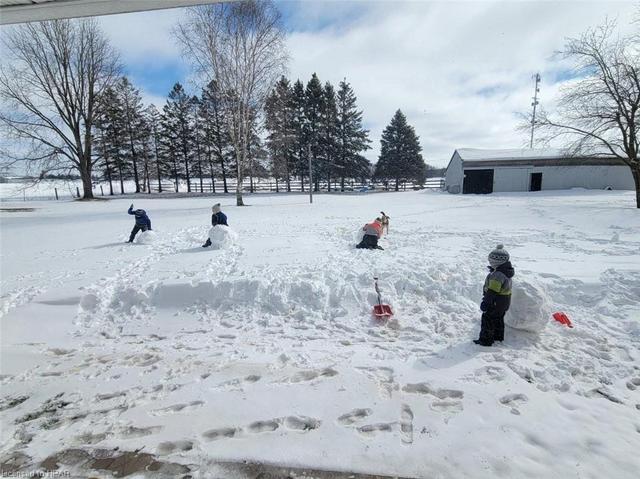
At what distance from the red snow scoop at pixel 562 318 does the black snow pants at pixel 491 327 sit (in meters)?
1.00

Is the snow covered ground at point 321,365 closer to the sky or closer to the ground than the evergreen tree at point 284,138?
closer to the ground

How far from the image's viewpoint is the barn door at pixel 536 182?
28844mm

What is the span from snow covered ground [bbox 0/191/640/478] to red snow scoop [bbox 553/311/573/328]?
8 centimetres

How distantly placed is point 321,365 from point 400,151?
134ft

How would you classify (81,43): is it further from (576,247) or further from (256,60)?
(576,247)

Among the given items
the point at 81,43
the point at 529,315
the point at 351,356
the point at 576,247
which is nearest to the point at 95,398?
the point at 351,356

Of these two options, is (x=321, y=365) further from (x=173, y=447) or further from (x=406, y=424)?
(x=173, y=447)

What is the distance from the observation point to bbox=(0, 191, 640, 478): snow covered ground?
2471 millimetres

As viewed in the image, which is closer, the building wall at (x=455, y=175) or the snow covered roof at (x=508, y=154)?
the snow covered roof at (x=508, y=154)

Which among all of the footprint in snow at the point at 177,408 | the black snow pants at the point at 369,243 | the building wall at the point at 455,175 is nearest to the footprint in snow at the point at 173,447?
the footprint in snow at the point at 177,408

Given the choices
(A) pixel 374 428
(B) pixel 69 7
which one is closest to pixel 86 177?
(B) pixel 69 7

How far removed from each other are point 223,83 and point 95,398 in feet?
60.5

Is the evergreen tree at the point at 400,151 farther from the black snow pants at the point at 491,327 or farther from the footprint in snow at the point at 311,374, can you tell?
the footprint in snow at the point at 311,374

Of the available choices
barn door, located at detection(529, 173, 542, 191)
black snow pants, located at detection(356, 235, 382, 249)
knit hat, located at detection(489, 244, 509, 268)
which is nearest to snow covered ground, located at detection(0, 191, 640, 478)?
black snow pants, located at detection(356, 235, 382, 249)
